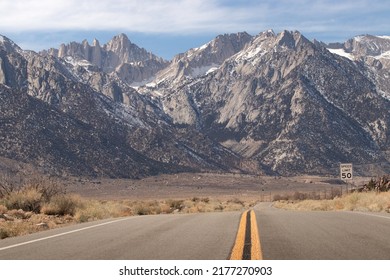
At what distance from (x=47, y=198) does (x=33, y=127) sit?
538 feet

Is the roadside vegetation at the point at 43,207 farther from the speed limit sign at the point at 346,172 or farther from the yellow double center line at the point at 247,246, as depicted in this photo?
the speed limit sign at the point at 346,172

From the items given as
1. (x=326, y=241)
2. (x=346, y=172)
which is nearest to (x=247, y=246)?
(x=326, y=241)

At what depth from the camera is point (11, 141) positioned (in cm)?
17275

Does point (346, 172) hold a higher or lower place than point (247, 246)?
lower

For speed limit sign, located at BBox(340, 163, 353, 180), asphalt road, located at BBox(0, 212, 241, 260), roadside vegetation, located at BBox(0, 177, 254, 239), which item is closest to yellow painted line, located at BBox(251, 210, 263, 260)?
asphalt road, located at BBox(0, 212, 241, 260)

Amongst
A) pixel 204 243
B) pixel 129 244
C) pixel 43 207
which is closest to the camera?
pixel 204 243

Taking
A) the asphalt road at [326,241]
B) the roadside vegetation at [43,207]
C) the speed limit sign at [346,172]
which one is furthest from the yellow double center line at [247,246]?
the speed limit sign at [346,172]

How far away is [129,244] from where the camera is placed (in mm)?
12664

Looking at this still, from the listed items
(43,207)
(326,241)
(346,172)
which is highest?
(326,241)

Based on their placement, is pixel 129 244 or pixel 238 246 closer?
pixel 238 246

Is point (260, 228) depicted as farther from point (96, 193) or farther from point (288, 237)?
point (96, 193)

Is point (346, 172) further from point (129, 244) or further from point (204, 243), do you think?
point (129, 244)
